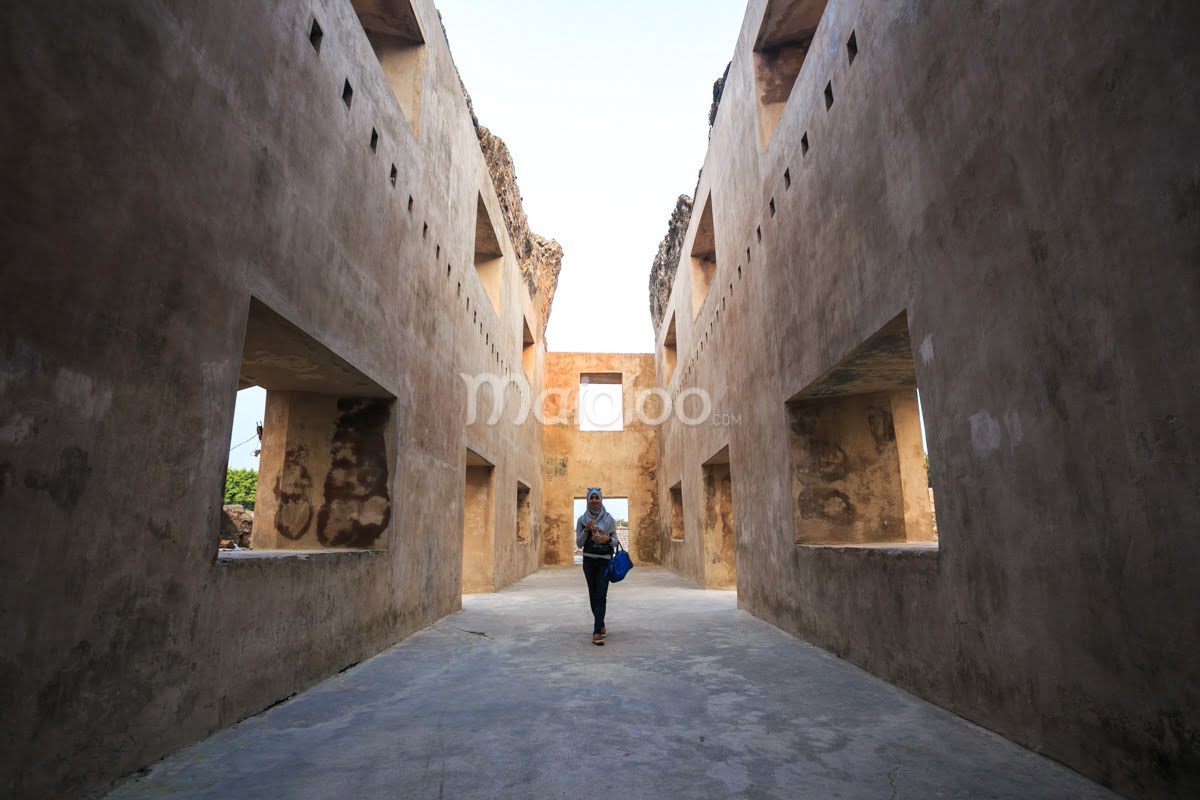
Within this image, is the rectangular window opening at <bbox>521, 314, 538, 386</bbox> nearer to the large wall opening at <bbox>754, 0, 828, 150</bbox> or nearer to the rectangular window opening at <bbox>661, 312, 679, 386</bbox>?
the rectangular window opening at <bbox>661, 312, 679, 386</bbox>

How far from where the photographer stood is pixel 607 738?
3059mm

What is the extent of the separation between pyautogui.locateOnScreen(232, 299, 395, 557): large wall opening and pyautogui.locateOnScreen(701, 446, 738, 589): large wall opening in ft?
21.7

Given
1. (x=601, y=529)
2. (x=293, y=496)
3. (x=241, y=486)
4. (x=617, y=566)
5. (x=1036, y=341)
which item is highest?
(x=241, y=486)

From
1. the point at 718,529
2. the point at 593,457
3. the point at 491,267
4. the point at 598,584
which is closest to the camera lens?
the point at 598,584

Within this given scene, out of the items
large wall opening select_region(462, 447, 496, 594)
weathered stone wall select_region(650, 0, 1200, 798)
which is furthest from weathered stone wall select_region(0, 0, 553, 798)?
large wall opening select_region(462, 447, 496, 594)

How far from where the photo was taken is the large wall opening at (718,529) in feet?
37.0

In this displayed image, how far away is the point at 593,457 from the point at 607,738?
16.6 m

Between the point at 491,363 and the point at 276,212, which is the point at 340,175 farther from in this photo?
the point at 491,363

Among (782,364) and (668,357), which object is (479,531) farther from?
(668,357)

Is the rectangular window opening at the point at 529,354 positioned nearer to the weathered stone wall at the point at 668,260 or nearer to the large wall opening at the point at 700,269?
the weathered stone wall at the point at 668,260

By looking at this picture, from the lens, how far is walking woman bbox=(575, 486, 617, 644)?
19.5ft

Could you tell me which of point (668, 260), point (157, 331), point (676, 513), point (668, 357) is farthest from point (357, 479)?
point (668, 357)

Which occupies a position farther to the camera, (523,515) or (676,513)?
(676,513)

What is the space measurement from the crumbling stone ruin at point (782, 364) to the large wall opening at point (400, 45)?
11cm
